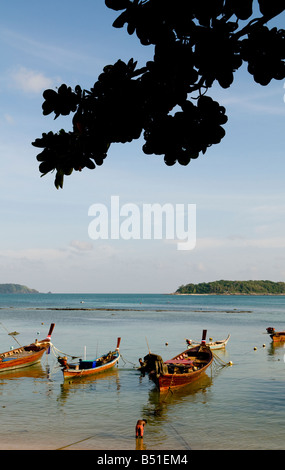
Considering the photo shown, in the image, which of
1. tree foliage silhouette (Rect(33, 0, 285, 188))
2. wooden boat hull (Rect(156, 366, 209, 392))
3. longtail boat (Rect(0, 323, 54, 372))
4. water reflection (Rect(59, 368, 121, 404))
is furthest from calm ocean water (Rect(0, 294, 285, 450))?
tree foliage silhouette (Rect(33, 0, 285, 188))

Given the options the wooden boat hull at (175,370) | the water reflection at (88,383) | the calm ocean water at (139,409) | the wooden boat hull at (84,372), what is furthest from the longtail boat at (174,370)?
the wooden boat hull at (84,372)

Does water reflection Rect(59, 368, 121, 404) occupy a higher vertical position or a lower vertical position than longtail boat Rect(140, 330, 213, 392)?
lower

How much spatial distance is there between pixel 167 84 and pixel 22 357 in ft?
110

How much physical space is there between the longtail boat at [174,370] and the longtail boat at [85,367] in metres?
3.22

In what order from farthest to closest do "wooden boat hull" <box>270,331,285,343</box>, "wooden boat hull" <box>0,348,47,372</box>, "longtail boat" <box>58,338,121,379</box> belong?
"wooden boat hull" <box>270,331,285,343</box>, "wooden boat hull" <box>0,348,47,372</box>, "longtail boat" <box>58,338,121,379</box>

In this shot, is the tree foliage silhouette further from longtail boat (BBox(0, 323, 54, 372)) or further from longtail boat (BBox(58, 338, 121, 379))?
longtail boat (BBox(0, 323, 54, 372))

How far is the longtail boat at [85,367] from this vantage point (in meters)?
29.7

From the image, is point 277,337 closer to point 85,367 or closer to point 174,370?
point 174,370

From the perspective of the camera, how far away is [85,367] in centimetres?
3147

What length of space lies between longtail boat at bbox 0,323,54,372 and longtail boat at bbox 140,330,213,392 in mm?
9929

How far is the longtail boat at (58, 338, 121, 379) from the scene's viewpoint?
29734 mm

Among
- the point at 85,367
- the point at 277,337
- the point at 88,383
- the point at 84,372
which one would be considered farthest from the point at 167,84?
the point at 277,337

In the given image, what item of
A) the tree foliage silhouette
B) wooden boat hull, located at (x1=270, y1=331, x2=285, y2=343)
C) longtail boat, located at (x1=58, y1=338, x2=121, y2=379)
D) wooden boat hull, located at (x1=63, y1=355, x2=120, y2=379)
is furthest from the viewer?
wooden boat hull, located at (x1=270, y1=331, x2=285, y2=343)

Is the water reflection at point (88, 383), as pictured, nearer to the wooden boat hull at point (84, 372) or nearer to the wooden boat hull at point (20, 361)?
the wooden boat hull at point (84, 372)
